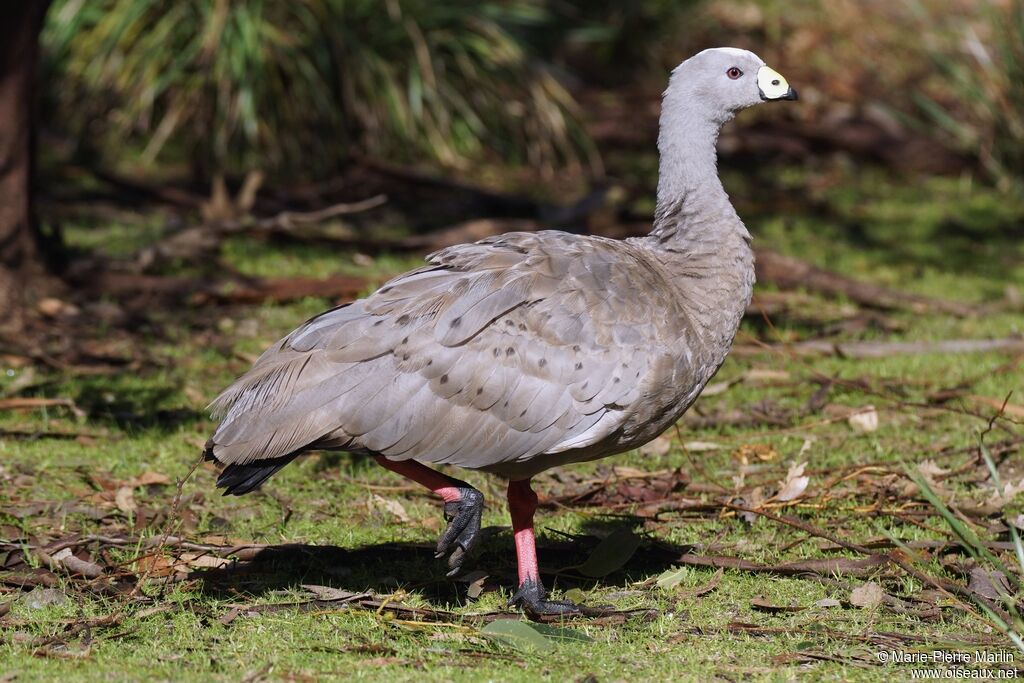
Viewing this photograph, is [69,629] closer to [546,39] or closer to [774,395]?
[774,395]

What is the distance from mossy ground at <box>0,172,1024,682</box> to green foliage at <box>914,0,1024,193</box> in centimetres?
238

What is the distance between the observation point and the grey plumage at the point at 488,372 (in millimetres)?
4930

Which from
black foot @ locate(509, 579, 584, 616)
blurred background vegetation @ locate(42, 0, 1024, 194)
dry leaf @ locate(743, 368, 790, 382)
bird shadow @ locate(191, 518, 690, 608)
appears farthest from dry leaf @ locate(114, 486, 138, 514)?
blurred background vegetation @ locate(42, 0, 1024, 194)

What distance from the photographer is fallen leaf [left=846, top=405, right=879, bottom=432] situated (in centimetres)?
695

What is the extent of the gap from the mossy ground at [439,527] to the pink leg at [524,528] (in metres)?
0.19

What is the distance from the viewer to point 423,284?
523 centimetres

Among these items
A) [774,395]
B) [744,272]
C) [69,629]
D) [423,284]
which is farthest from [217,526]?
[774,395]

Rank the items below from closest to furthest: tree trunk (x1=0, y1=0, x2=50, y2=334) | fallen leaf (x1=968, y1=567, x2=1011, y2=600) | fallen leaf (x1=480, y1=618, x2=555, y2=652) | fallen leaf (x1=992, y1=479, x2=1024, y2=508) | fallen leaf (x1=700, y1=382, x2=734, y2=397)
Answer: fallen leaf (x1=480, y1=618, x2=555, y2=652) < fallen leaf (x1=968, y1=567, x2=1011, y2=600) < fallen leaf (x1=992, y1=479, x2=1024, y2=508) < fallen leaf (x1=700, y1=382, x2=734, y2=397) < tree trunk (x1=0, y1=0, x2=50, y2=334)

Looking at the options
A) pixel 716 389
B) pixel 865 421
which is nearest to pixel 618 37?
pixel 716 389

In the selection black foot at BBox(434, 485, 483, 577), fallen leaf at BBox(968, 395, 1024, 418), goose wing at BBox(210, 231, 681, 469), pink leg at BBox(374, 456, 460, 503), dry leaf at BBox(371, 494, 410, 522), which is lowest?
fallen leaf at BBox(968, 395, 1024, 418)

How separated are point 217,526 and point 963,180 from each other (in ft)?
28.9

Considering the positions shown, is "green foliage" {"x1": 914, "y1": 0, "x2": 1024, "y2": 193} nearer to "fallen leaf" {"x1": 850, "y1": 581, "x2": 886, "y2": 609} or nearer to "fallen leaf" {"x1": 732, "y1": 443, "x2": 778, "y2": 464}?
"fallen leaf" {"x1": 732, "y1": 443, "x2": 778, "y2": 464}

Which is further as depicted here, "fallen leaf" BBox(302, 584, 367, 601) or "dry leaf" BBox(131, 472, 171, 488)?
"dry leaf" BBox(131, 472, 171, 488)

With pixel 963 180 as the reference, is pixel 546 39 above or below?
above
